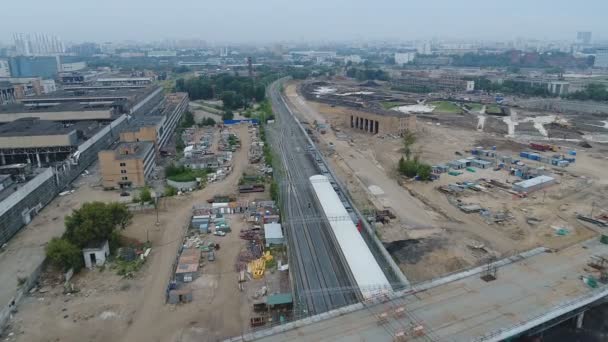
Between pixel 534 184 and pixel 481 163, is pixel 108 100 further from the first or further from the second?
pixel 534 184

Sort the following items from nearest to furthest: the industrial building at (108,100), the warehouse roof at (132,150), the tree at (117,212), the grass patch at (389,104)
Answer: the tree at (117,212)
the warehouse roof at (132,150)
the industrial building at (108,100)
the grass patch at (389,104)

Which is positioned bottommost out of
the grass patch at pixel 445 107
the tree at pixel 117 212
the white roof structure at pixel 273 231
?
the white roof structure at pixel 273 231

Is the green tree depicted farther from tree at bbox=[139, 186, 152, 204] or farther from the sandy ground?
the sandy ground

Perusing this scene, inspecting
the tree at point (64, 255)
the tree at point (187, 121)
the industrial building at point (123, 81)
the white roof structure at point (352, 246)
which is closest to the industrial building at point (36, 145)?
the tree at point (64, 255)

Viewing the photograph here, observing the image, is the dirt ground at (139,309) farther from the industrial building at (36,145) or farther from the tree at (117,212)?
the industrial building at (36,145)

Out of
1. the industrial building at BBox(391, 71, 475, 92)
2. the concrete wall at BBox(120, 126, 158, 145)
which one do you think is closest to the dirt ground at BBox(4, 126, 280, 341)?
the concrete wall at BBox(120, 126, 158, 145)
